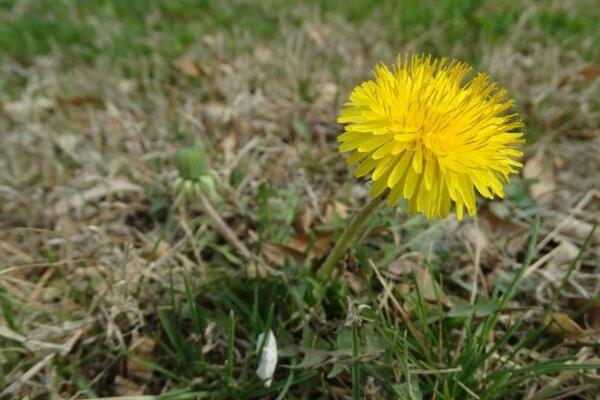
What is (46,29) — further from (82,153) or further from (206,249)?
(206,249)

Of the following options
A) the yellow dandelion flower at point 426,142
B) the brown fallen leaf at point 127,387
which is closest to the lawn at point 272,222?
the brown fallen leaf at point 127,387

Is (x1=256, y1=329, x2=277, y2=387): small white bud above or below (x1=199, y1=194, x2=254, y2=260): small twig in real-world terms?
below

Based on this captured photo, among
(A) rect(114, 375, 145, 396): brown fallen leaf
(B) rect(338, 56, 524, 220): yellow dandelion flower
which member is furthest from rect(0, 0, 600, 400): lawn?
(B) rect(338, 56, 524, 220): yellow dandelion flower

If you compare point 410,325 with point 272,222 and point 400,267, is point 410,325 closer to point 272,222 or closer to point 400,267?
point 400,267

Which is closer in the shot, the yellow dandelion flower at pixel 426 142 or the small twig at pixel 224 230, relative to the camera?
the yellow dandelion flower at pixel 426 142

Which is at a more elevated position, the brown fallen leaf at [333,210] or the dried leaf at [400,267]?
the brown fallen leaf at [333,210]

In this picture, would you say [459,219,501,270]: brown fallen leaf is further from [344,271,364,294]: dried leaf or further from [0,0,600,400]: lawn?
[344,271,364,294]: dried leaf

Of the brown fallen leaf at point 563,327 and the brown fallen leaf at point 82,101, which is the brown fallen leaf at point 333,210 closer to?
the brown fallen leaf at point 563,327

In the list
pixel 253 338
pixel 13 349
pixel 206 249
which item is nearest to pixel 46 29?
pixel 206 249
